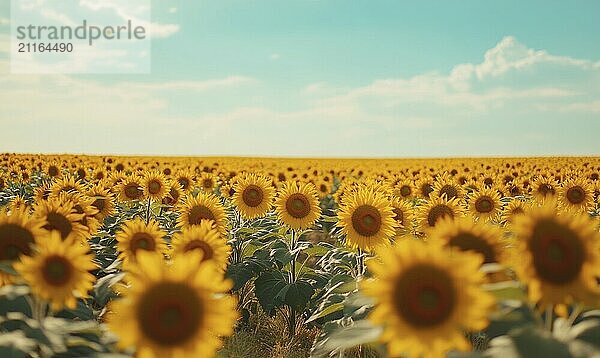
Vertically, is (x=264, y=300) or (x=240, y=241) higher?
(x=240, y=241)

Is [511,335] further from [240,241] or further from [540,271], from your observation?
[240,241]

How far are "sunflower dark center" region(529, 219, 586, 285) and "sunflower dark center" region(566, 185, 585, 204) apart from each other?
27.3 ft

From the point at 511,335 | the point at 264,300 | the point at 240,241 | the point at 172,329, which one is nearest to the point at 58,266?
the point at 172,329

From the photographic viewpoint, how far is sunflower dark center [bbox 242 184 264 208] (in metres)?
9.22

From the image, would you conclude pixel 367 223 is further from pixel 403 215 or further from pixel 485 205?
pixel 485 205

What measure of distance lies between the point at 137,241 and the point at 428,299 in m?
3.15

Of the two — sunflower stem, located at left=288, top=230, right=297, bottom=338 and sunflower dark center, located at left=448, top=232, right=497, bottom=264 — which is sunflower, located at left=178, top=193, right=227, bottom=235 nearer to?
sunflower stem, located at left=288, top=230, right=297, bottom=338

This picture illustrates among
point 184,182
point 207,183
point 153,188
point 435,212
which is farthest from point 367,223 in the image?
point 207,183

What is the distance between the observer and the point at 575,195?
10633 millimetres

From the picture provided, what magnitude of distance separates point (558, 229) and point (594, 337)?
55 centimetres

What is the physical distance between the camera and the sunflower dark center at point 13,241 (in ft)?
13.2

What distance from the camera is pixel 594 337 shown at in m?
2.61

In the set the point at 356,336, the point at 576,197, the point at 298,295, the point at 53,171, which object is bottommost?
the point at 298,295

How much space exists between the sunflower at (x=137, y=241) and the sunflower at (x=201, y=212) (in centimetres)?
184
